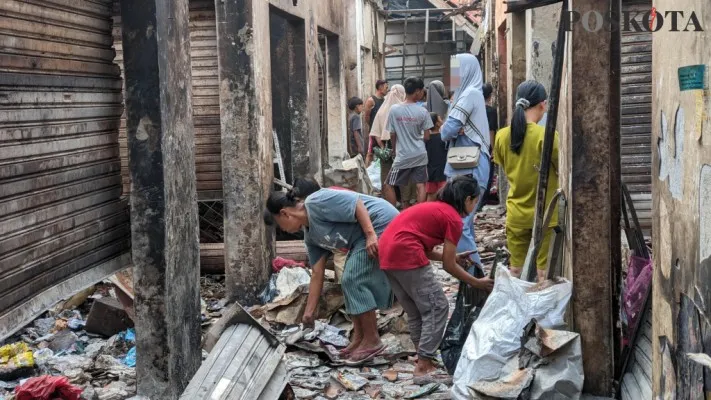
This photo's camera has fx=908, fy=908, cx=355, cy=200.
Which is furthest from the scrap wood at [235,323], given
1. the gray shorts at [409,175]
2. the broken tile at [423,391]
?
the gray shorts at [409,175]

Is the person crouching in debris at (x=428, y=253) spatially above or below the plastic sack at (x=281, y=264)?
above

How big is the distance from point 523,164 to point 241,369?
8.06 feet

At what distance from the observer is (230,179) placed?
814 centimetres

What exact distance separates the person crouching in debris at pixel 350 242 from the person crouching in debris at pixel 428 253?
0.35 metres

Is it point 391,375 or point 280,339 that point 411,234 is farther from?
point 280,339

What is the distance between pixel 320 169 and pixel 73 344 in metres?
4.98

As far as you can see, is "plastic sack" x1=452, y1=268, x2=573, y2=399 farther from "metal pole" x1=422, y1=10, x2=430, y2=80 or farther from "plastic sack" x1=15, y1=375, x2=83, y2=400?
"metal pole" x1=422, y1=10, x2=430, y2=80

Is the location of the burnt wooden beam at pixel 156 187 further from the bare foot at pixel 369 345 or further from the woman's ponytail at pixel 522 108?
the woman's ponytail at pixel 522 108

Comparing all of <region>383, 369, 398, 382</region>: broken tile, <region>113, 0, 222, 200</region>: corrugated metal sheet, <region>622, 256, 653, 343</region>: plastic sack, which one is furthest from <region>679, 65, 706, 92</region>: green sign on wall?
<region>113, 0, 222, 200</region>: corrugated metal sheet

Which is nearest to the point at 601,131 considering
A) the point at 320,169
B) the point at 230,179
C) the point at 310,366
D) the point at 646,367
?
the point at 646,367

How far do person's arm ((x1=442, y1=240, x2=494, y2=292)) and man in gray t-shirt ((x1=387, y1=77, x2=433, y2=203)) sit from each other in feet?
15.6

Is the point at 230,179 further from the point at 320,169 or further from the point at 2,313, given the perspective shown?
the point at 2,313

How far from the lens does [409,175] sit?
10.8 metres

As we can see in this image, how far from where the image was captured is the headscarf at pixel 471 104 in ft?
26.8
